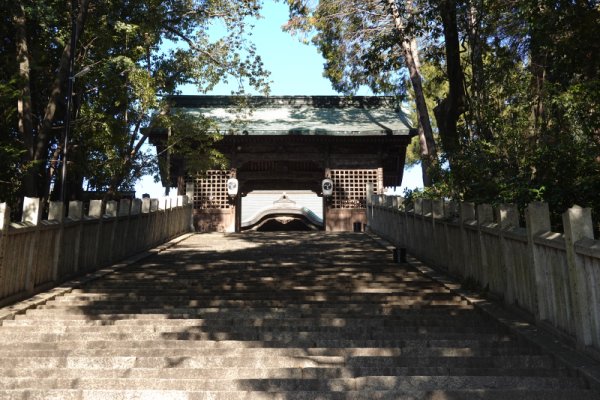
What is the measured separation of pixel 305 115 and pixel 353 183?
4149mm

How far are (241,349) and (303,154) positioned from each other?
621 inches

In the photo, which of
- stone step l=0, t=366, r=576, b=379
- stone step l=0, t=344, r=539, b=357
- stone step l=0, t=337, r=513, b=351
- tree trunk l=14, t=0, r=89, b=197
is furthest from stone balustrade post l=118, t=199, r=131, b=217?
stone step l=0, t=366, r=576, b=379

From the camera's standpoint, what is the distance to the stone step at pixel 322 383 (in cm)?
352

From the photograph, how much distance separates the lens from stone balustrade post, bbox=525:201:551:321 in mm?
4746

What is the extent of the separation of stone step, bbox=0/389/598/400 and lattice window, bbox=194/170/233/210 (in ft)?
52.8

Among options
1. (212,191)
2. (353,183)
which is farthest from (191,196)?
(353,183)

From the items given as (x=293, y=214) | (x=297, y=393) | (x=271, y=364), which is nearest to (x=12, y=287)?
(x=271, y=364)

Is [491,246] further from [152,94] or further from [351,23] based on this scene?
[351,23]

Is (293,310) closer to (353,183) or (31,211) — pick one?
(31,211)

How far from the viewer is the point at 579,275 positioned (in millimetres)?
4023

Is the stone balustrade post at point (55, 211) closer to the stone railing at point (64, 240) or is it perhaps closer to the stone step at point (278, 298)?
the stone railing at point (64, 240)

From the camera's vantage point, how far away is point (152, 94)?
39.0 ft

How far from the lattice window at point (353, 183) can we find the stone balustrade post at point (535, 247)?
14.6 m

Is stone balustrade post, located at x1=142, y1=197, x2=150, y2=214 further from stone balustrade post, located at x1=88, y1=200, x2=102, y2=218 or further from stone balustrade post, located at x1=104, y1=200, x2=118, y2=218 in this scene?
stone balustrade post, located at x1=88, y1=200, x2=102, y2=218
